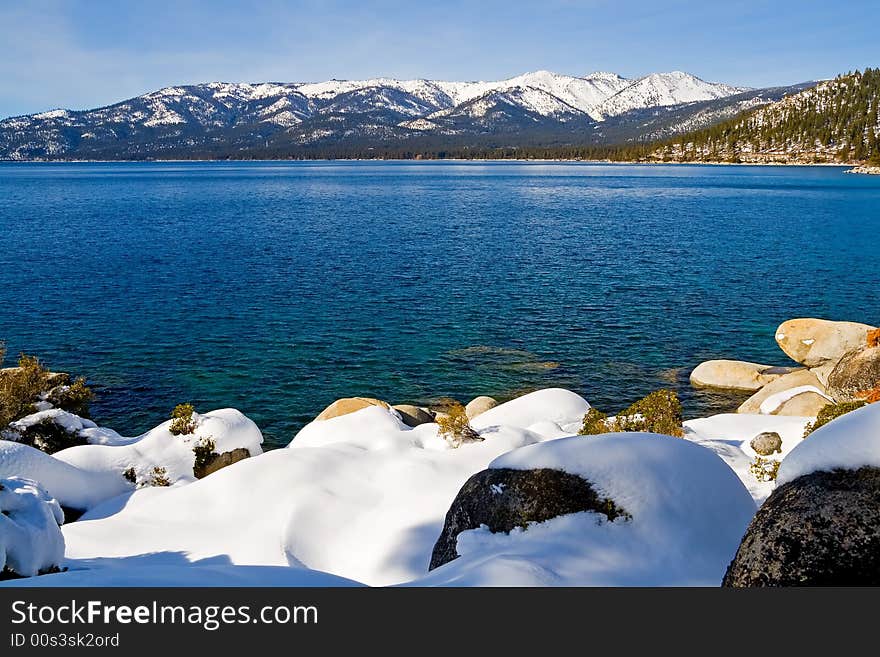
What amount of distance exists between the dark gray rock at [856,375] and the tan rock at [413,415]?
15.6 m

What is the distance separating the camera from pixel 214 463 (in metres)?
22.2

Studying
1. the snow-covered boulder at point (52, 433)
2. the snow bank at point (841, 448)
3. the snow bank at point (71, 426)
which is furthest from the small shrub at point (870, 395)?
the snow-covered boulder at point (52, 433)

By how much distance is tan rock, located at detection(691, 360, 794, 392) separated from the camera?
3164cm

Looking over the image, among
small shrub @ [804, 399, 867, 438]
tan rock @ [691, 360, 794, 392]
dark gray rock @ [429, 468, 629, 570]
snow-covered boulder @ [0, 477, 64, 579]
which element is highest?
dark gray rock @ [429, 468, 629, 570]

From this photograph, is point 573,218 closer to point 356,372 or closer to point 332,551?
point 356,372

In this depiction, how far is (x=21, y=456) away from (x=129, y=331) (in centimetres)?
2370

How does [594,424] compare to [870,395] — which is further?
[870,395]

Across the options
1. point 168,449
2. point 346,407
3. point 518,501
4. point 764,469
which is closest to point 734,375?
point 764,469

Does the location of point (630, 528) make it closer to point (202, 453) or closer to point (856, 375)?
point (202, 453)

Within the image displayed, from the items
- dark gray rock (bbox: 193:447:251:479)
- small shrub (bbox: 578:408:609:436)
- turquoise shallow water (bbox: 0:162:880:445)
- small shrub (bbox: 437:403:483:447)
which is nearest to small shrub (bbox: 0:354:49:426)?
turquoise shallow water (bbox: 0:162:880:445)

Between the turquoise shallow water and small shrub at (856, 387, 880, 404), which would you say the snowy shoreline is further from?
the turquoise shallow water

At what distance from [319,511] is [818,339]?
27.2 metres

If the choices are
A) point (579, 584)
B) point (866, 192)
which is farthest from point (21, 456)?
point (866, 192)

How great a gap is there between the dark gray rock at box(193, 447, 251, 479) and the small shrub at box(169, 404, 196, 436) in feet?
4.21
